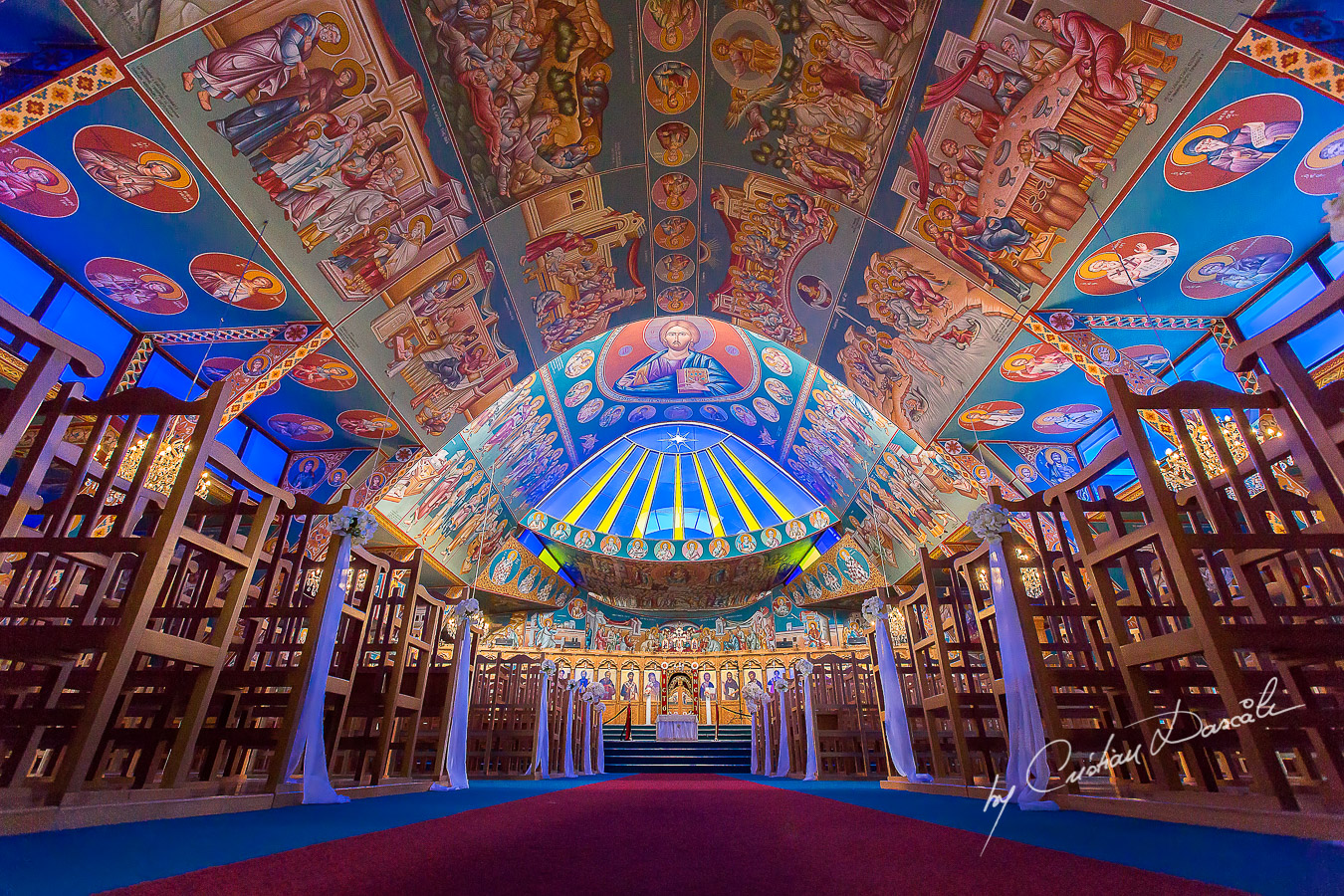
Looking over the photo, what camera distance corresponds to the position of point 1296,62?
17.3 ft

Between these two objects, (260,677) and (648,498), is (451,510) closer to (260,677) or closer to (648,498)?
(648,498)

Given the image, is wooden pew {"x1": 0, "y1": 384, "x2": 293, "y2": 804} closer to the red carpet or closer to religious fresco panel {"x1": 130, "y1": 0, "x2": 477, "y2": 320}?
the red carpet

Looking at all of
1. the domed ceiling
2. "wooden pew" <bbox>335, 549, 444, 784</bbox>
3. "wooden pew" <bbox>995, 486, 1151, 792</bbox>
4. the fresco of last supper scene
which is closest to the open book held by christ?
the fresco of last supper scene

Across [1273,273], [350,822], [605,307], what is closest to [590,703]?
[605,307]

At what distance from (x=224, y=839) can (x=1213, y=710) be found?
701cm

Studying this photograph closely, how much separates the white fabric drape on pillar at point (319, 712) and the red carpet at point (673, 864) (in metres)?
1.87

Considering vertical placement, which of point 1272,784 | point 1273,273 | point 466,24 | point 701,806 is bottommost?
point 701,806

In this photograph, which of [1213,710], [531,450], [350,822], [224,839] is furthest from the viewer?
[531,450]

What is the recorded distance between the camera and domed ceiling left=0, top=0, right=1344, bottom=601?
20.0 feet

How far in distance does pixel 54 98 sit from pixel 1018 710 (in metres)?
9.95

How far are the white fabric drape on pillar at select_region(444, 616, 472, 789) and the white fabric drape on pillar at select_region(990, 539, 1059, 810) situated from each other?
6310 millimetres

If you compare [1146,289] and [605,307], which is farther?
[605,307]

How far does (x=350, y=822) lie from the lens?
148 inches

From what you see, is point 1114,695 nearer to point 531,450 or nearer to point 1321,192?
point 1321,192
